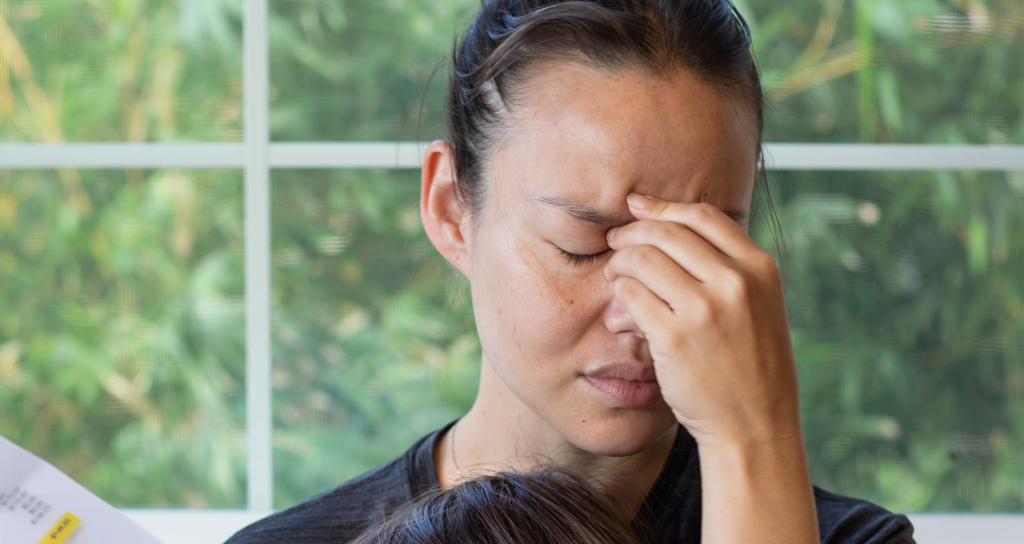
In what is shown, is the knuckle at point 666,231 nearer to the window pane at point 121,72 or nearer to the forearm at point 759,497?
the forearm at point 759,497

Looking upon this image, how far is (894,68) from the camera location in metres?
2.29

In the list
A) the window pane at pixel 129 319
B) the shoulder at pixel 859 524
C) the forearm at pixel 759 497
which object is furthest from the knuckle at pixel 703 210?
the window pane at pixel 129 319

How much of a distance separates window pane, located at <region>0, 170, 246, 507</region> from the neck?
1364mm

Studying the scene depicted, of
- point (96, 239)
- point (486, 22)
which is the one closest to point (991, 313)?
point (486, 22)

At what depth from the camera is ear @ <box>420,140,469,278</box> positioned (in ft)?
3.58

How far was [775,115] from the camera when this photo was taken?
7.51 ft

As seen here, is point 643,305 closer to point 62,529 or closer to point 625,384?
point 625,384

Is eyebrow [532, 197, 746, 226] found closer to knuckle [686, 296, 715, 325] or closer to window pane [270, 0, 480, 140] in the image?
knuckle [686, 296, 715, 325]

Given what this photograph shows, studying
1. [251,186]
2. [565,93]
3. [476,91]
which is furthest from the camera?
[251,186]

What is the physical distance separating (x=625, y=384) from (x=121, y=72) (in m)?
1.91

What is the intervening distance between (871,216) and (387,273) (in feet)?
4.32

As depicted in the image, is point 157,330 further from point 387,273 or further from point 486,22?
point 486,22

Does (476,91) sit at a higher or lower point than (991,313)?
higher

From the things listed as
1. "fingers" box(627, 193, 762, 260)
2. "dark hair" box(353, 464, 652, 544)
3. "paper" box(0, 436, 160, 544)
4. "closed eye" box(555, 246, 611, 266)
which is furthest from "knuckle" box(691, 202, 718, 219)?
"paper" box(0, 436, 160, 544)
